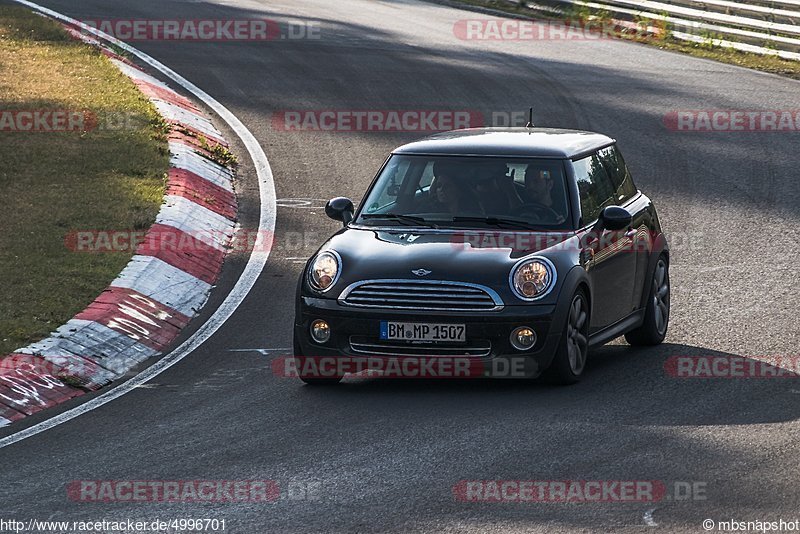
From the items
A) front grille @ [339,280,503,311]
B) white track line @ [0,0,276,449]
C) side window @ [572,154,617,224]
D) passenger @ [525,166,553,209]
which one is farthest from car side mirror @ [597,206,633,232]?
white track line @ [0,0,276,449]

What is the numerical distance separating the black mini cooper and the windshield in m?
0.01

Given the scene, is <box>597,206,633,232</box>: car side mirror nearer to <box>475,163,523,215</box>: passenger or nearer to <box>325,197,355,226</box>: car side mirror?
<box>475,163,523,215</box>: passenger

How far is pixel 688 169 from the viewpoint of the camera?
1788cm

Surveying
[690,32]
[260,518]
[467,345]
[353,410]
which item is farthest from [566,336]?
[690,32]

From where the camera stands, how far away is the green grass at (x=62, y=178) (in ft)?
38.2

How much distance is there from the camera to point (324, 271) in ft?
31.1

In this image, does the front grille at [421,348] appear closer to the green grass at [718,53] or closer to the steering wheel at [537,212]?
the steering wheel at [537,212]

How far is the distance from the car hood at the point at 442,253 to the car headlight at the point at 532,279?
57 mm

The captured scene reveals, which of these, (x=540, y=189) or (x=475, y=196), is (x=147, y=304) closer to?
(x=475, y=196)

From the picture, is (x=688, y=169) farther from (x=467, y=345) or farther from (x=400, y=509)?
(x=400, y=509)

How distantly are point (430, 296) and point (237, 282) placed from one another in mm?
4261

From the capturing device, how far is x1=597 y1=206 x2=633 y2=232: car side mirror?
994cm

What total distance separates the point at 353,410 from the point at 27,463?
2.05m

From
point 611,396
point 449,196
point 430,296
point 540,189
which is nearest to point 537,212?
point 540,189
